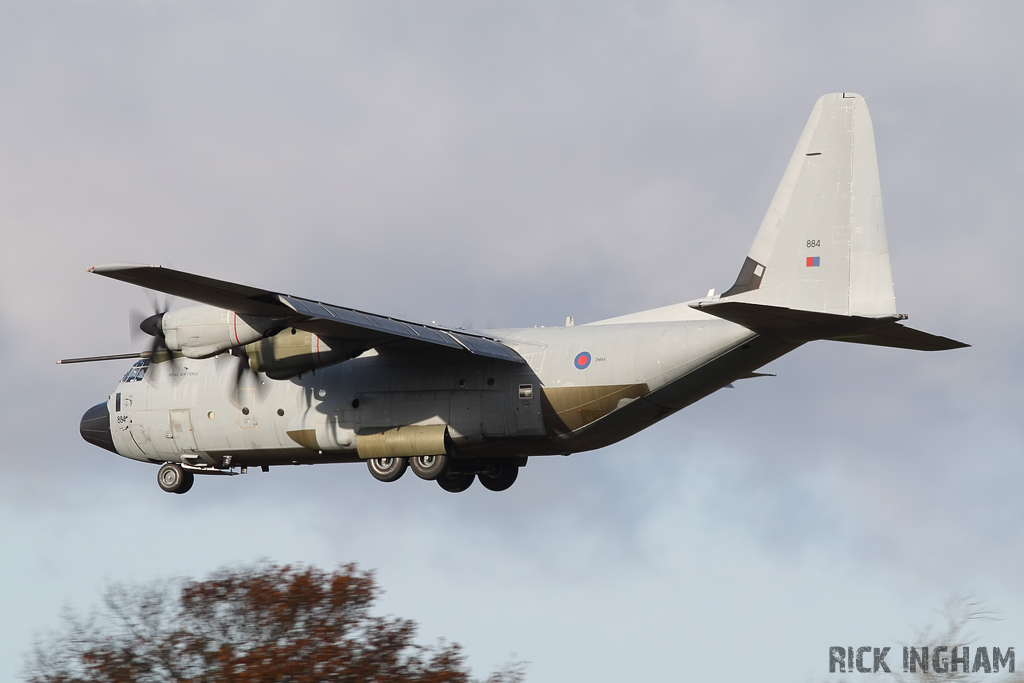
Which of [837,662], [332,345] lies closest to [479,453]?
[332,345]

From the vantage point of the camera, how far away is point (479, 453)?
27.5 metres

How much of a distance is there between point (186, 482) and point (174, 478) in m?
0.31

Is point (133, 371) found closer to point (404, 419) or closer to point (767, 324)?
point (404, 419)

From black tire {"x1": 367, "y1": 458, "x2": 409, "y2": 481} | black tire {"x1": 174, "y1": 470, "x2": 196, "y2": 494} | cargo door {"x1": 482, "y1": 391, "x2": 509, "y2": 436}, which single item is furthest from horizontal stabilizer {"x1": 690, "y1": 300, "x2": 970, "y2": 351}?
black tire {"x1": 174, "y1": 470, "x2": 196, "y2": 494}

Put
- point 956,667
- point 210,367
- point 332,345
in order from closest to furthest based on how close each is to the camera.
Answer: point 956,667 → point 332,345 → point 210,367

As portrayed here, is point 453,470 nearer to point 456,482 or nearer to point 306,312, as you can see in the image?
point 456,482

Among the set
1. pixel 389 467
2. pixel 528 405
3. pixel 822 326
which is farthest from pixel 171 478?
pixel 822 326

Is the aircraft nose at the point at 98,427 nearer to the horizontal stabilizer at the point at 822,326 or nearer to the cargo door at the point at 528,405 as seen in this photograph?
the cargo door at the point at 528,405

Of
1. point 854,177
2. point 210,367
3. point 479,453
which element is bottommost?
point 479,453

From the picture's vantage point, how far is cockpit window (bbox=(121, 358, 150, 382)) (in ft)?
101

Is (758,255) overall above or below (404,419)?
above

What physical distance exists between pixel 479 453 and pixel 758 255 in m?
7.16

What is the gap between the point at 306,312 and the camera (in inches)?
936

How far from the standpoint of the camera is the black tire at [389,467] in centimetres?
2764
